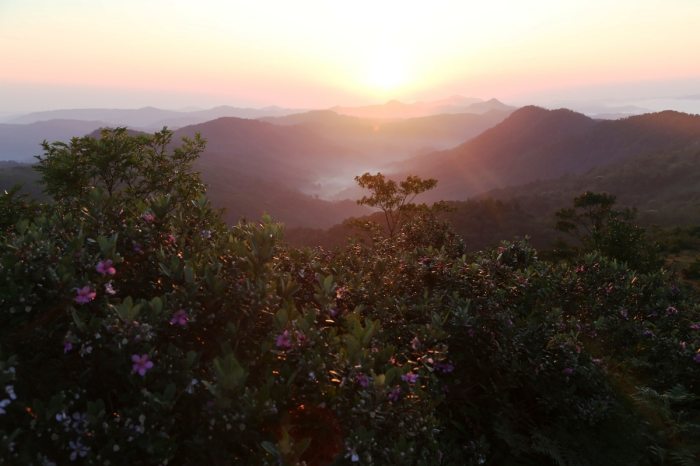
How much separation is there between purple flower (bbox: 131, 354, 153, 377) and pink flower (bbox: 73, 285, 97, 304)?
78cm

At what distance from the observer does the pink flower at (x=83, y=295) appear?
12.7ft

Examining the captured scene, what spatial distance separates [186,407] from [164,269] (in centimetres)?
143

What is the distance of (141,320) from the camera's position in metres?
3.87

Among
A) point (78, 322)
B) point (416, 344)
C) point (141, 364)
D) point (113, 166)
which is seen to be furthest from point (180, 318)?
point (113, 166)

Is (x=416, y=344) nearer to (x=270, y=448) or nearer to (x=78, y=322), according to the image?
(x=270, y=448)

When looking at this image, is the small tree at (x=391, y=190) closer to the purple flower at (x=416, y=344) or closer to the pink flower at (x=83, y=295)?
the purple flower at (x=416, y=344)

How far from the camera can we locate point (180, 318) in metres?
4.05

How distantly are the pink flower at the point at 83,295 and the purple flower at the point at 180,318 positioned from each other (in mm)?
744

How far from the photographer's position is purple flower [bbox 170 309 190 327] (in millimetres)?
4027

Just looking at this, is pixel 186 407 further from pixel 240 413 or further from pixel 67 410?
pixel 67 410

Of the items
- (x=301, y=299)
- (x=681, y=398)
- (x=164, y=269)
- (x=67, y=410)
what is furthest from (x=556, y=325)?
(x=67, y=410)

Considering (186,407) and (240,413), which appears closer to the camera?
(240,413)

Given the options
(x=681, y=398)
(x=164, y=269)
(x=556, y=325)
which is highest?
(x=164, y=269)

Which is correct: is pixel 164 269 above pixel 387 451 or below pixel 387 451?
above
